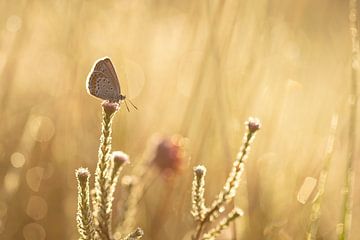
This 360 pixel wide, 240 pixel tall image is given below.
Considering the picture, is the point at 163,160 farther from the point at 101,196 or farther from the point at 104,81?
the point at 101,196

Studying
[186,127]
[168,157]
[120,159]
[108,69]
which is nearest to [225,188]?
[120,159]

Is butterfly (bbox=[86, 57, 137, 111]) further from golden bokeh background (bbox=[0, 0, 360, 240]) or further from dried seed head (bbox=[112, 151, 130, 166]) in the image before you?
golden bokeh background (bbox=[0, 0, 360, 240])

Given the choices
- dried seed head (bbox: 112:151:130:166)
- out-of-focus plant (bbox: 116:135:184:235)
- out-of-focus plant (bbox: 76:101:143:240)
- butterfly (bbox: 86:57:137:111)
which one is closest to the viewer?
out-of-focus plant (bbox: 76:101:143:240)

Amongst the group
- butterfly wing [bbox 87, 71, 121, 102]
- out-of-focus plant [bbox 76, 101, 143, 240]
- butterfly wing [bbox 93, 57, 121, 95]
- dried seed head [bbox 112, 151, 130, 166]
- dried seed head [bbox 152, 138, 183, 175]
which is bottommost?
out-of-focus plant [bbox 76, 101, 143, 240]

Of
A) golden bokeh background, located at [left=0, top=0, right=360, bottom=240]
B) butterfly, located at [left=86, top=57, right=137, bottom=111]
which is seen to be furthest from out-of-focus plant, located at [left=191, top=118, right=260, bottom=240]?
golden bokeh background, located at [left=0, top=0, right=360, bottom=240]

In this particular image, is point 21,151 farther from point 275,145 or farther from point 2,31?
point 275,145

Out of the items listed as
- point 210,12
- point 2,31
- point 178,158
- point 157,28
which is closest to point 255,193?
point 178,158

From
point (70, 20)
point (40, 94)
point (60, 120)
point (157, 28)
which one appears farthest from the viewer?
point (157, 28)
